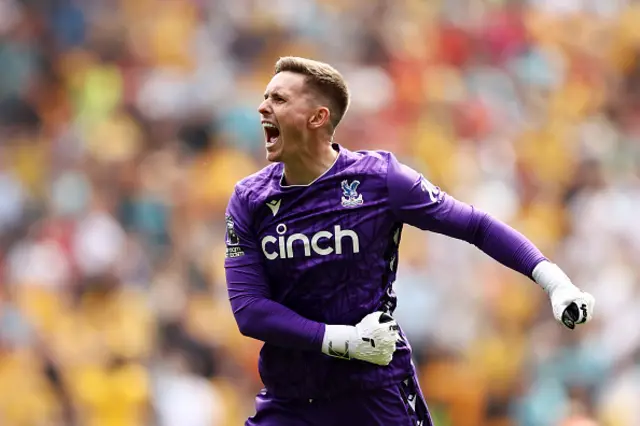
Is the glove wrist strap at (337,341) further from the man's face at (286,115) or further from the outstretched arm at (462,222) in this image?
the man's face at (286,115)

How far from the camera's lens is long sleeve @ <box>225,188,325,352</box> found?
15.2 feet

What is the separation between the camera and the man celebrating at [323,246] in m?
4.78

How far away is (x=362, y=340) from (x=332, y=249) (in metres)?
0.41

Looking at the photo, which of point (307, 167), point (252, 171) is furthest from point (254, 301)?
point (252, 171)

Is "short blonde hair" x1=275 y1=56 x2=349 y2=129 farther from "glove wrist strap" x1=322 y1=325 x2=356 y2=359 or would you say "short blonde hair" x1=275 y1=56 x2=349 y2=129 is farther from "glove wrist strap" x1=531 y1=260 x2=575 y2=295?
"glove wrist strap" x1=531 y1=260 x2=575 y2=295

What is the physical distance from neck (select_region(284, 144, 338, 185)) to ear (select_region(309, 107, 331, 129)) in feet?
0.28

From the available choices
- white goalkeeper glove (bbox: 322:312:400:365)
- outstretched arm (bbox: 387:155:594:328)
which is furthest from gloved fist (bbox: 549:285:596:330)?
white goalkeeper glove (bbox: 322:312:400:365)

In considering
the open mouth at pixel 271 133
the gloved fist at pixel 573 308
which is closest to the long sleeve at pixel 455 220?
the gloved fist at pixel 573 308

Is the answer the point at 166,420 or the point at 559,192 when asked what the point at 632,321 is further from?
the point at 166,420

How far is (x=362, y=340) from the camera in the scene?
4.59 m

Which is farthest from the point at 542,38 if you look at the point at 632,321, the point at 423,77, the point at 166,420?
the point at 166,420

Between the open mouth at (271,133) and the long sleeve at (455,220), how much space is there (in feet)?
1.56

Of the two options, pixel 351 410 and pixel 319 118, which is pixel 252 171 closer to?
pixel 319 118

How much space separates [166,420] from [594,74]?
577 cm
